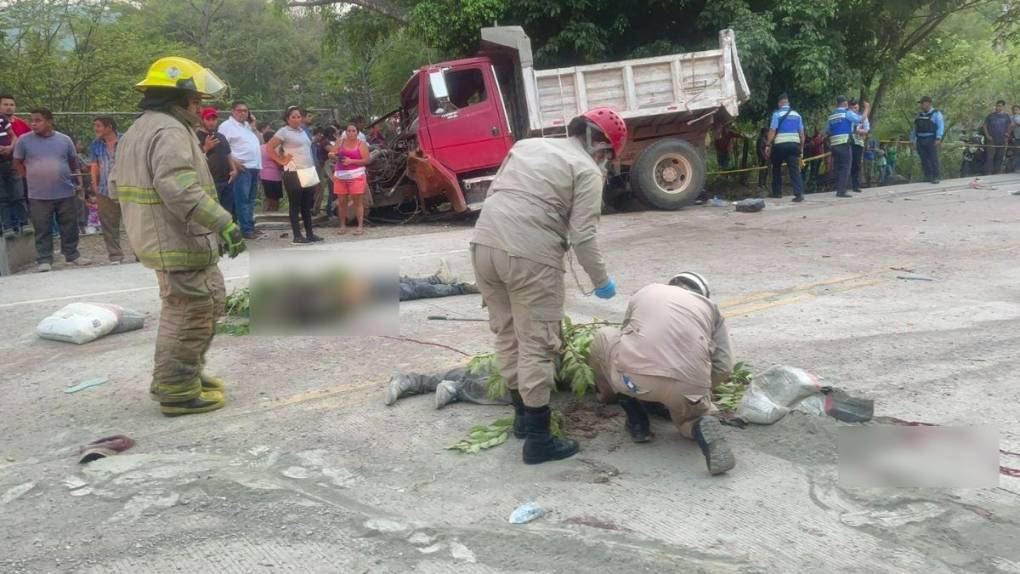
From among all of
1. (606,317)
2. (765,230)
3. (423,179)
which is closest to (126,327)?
(606,317)

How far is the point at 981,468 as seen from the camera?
142 inches

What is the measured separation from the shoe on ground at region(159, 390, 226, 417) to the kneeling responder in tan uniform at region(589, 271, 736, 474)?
2.24m

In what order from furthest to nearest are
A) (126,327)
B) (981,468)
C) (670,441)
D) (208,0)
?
(208,0), (126,327), (670,441), (981,468)

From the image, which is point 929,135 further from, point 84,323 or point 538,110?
point 84,323

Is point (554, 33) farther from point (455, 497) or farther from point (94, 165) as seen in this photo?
point (455, 497)

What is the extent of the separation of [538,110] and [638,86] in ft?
5.07

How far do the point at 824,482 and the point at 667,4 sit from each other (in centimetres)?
1364

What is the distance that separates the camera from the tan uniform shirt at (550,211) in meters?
3.84

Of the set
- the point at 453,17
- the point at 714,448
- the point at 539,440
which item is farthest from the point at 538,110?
the point at 714,448

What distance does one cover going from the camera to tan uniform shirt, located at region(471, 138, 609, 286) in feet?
12.6

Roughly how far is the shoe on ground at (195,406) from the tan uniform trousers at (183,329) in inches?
1.5

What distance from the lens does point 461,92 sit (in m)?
12.9

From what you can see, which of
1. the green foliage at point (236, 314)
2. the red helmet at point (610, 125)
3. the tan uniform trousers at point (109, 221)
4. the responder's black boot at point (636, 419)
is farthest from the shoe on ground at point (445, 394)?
the tan uniform trousers at point (109, 221)

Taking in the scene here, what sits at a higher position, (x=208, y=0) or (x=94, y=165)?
(x=208, y=0)
